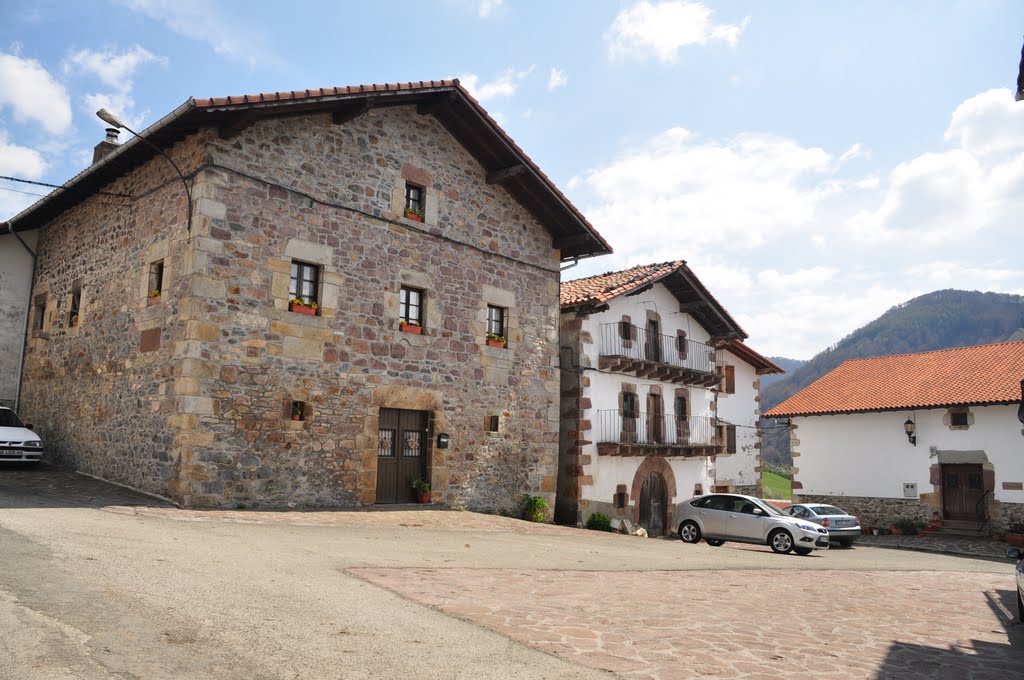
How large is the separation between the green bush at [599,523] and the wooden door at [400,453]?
5.30 metres

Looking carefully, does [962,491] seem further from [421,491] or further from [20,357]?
[20,357]

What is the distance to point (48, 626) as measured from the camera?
4617mm

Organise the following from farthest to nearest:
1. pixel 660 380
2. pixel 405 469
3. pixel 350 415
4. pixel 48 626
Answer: pixel 660 380
pixel 405 469
pixel 350 415
pixel 48 626

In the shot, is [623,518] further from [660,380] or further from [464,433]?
[464,433]

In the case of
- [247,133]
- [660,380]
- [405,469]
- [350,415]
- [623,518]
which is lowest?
[623,518]

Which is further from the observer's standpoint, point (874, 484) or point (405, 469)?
point (874, 484)

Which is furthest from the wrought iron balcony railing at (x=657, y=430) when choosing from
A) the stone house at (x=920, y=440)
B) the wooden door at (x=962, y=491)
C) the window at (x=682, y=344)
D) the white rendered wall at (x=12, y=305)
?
the white rendered wall at (x=12, y=305)

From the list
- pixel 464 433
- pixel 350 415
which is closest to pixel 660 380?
pixel 464 433

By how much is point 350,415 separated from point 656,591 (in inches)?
284

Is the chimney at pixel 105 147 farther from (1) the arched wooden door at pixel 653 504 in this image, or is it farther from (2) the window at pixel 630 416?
(1) the arched wooden door at pixel 653 504

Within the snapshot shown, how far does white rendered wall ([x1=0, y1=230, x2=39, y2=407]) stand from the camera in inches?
696

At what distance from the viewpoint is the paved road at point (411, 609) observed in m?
4.64

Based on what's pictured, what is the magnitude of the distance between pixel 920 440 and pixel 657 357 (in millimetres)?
9386

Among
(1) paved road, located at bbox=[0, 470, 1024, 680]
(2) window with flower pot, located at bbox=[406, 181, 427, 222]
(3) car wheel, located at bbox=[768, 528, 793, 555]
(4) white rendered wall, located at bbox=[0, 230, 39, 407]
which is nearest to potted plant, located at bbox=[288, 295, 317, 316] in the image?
(2) window with flower pot, located at bbox=[406, 181, 427, 222]
